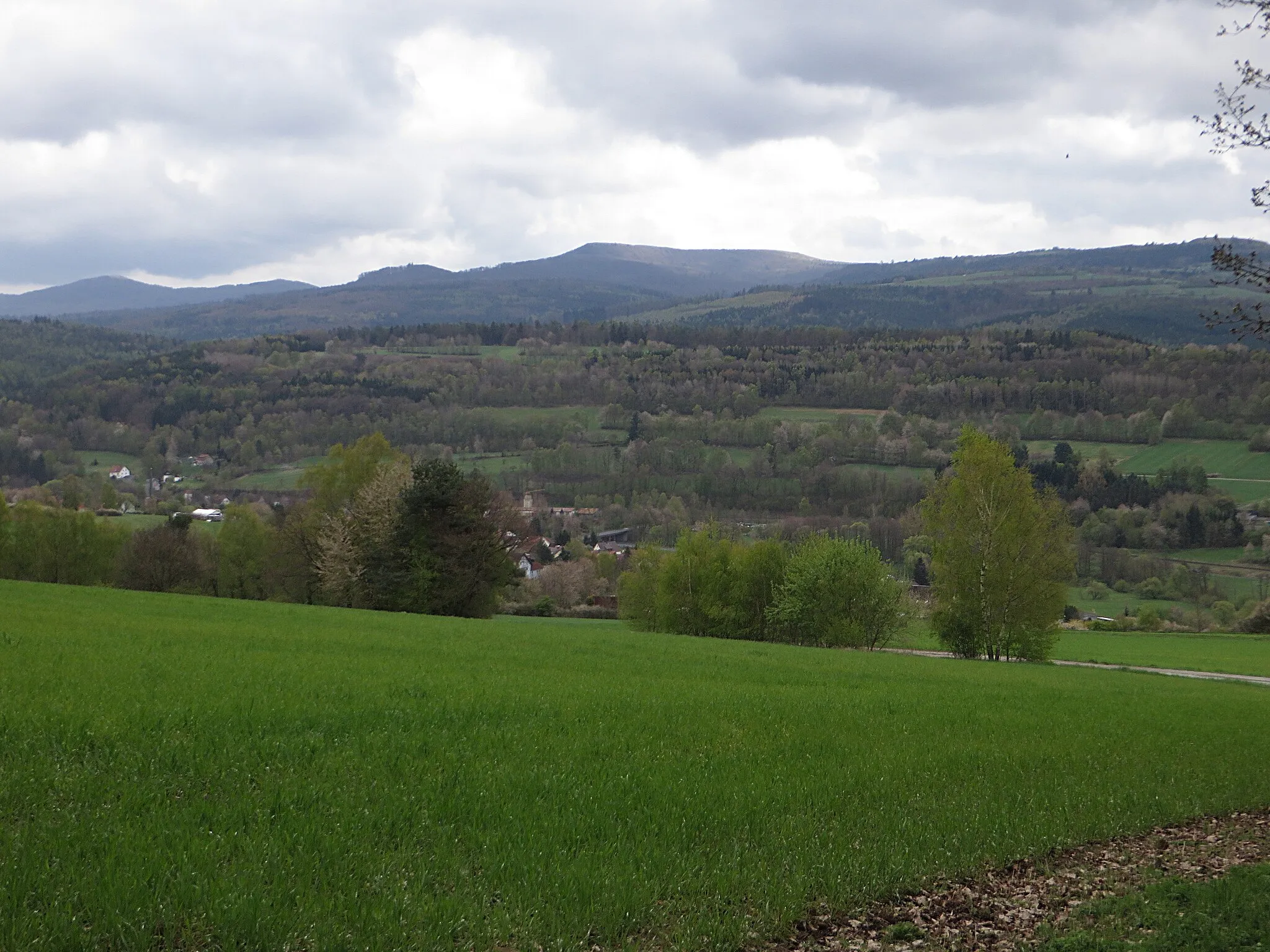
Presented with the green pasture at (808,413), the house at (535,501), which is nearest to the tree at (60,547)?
the house at (535,501)

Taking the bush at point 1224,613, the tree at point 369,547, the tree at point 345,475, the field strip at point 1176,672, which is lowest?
the bush at point 1224,613

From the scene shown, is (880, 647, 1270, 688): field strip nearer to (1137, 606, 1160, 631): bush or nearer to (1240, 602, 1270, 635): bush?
(1240, 602, 1270, 635): bush

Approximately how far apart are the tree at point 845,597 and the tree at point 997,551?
551 cm

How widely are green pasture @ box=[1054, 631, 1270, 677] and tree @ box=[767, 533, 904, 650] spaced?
11149mm

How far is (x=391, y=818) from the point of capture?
859 cm

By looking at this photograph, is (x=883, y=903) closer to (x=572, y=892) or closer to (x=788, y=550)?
(x=572, y=892)

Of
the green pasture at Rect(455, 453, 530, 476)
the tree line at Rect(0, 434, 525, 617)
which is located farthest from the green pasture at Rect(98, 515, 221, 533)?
the green pasture at Rect(455, 453, 530, 476)

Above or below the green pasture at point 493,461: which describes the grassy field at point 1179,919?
above

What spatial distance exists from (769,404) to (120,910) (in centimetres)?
19523

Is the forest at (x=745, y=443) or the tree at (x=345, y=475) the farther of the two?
the forest at (x=745, y=443)

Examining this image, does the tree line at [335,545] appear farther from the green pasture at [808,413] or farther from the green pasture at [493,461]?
the green pasture at [808,413]

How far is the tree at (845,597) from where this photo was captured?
2028 inches

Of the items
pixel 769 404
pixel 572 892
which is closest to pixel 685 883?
pixel 572 892

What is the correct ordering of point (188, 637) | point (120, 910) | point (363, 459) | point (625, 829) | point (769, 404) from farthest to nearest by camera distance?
point (769, 404), point (363, 459), point (188, 637), point (625, 829), point (120, 910)
